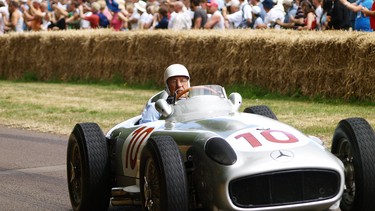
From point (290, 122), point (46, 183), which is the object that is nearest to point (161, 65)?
point (290, 122)

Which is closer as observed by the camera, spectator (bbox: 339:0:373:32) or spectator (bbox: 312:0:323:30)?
spectator (bbox: 339:0:373:32)

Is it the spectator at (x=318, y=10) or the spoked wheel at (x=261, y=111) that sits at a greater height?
the spoked wheel at (x=261, y=111)

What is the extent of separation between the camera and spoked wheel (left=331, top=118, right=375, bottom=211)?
259 inches

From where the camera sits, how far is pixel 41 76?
25578 millimetres

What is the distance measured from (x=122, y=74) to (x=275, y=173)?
16409mm

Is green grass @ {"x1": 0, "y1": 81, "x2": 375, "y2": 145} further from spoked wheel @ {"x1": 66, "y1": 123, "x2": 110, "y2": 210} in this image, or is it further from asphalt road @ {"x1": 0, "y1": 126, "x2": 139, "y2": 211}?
spoked wheel @ {"x1": 66, "y1": 123, "x2": 110, "y2": 210}

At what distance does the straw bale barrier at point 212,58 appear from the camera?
1608 centimetres

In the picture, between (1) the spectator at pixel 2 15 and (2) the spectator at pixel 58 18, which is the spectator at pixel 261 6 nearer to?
(2) the spectator at pixel 58 18

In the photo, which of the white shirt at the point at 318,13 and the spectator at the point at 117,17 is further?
the spectator at the point at 117,17

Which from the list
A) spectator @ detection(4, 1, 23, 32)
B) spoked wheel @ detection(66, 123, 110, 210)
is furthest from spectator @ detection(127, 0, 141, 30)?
spoked wheel @ detection(66, 123, 110, 210)

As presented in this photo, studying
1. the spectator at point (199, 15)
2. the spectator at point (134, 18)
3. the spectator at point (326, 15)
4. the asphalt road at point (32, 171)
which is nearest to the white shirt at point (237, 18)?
the spectator at point (199, 15)

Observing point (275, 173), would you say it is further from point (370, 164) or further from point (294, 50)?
point (294, 50)

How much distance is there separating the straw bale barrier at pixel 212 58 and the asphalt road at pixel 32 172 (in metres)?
5.19

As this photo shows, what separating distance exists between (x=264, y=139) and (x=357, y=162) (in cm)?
66
